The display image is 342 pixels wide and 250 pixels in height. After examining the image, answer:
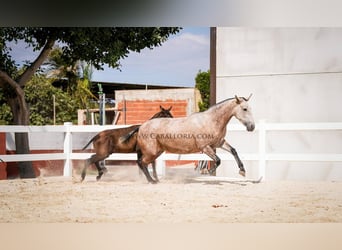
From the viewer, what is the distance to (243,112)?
15.7 ft

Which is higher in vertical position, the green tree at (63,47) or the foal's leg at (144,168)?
the green tree at (63,47)

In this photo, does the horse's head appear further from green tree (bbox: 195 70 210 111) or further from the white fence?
green tree (bbox: 195 70 210 111)

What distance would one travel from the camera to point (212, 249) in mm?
4086

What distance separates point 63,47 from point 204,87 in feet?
4.25

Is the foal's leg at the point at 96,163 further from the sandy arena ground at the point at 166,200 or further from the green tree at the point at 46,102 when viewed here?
the green tree at the point at 46,102

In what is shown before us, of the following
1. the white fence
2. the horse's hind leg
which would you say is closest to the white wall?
the white fence

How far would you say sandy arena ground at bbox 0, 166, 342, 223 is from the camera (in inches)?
186

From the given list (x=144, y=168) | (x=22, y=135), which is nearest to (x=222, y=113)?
(x=144, y=168)

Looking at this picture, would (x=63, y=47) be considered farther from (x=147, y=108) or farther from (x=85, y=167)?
(x=85, y=167)

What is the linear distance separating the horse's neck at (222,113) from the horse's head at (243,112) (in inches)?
1.6

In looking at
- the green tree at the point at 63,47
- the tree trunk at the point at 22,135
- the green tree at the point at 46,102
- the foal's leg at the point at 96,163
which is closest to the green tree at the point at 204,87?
the green tree at the point at 63,47

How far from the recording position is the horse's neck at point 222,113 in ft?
15.7

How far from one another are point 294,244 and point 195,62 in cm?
175
